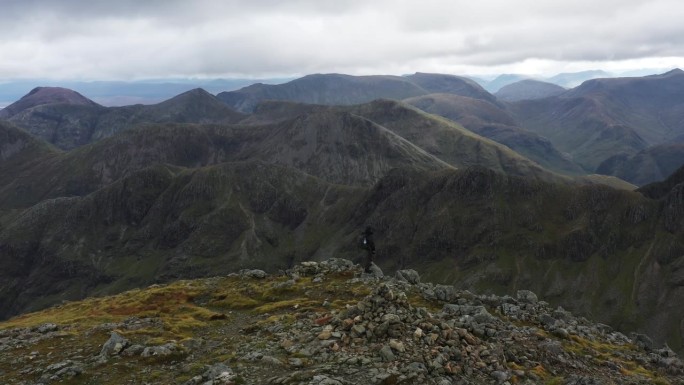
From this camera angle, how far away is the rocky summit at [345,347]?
29047mm

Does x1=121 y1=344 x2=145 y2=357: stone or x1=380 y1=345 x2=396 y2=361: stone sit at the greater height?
x1=380 y1=345 x2=396 y2=361: stone

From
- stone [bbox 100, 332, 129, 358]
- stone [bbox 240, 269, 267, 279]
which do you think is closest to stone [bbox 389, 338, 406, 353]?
stone [bbox 100, 332, 129, 358]

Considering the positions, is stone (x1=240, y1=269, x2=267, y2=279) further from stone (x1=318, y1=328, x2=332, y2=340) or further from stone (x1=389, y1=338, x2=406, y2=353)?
stone (x1=389, y1=338, x2=406, y2=353)

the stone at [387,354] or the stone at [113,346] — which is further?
the stone at [113,346]

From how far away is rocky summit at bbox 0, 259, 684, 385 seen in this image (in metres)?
29.0

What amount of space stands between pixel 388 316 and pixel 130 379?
1821cm

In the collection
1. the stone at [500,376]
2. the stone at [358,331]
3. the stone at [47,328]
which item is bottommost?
the stone at [47,328]

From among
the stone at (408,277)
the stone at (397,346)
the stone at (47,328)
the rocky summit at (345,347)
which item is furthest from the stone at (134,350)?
the stone at (408,277)

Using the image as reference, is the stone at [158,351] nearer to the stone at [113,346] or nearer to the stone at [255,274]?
the stone at [113,346]

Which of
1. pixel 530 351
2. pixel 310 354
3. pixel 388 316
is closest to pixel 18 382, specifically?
pixel 310 354

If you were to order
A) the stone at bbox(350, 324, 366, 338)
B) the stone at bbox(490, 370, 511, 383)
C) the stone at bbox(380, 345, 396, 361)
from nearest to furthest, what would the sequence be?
the stone at bbox(380, 345, 396, 361) → the stone at bbox(490, 370, 511, 383) → the stone at bbox(350, 324, 366, 338)

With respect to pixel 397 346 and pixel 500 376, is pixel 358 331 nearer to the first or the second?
pixel 397 346

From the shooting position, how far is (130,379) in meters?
31.6

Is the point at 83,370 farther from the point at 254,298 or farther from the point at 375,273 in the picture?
the point at 375,273
